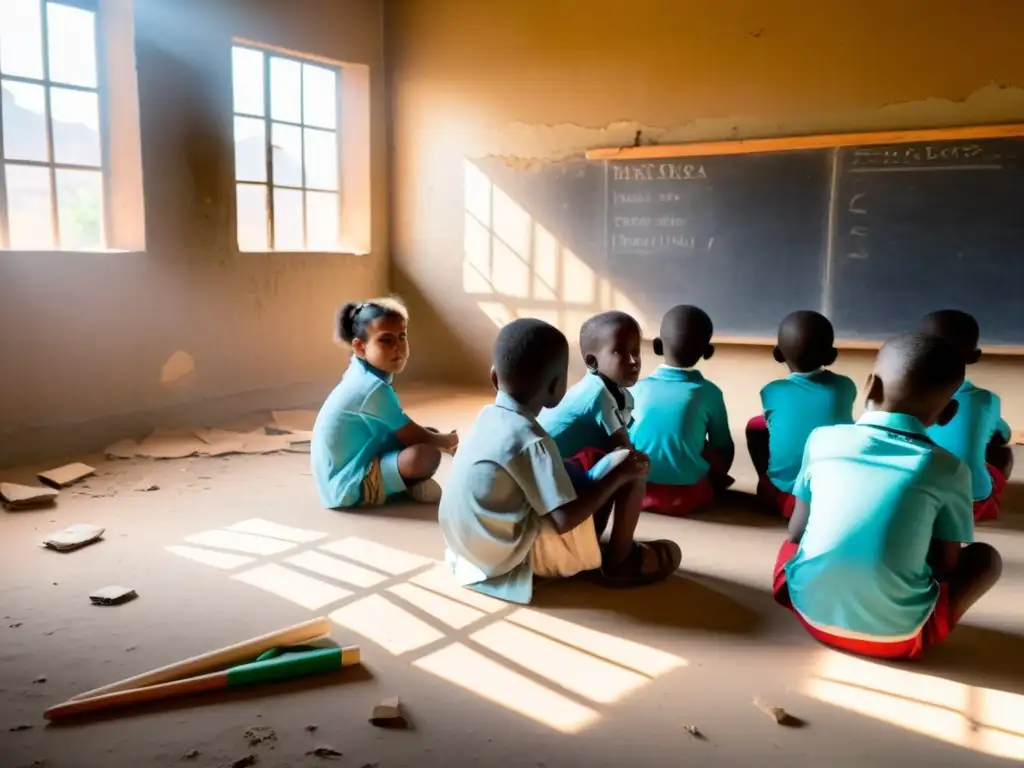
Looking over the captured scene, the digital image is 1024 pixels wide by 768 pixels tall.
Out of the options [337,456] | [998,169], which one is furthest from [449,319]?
[998,169]

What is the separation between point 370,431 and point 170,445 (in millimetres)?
1537

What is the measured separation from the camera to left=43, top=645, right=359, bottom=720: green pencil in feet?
5.85

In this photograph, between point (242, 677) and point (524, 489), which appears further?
point (524, 489)

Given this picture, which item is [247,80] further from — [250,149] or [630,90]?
[630,90]

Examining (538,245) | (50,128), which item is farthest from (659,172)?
(50,128)

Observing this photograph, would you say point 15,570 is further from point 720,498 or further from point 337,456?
point 720,498

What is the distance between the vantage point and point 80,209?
430cm

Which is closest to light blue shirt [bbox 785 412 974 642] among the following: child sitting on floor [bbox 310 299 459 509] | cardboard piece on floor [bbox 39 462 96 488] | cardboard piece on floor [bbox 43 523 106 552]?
child sitting on floor [bbox 310 299 459 509]

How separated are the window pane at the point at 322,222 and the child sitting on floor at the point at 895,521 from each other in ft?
14.3

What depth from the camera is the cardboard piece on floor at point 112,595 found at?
2.37 meters

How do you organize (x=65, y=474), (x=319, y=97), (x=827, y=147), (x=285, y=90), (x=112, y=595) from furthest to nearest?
(x=319, y=97), (x=285, y=90), (x=827, y=147), (x=65, y=474), (x=112, y=595)

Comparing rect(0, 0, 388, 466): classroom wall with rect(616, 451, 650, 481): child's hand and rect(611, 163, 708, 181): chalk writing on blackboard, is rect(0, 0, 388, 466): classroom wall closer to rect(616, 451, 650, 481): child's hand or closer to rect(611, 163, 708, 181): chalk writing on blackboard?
rect(611, 163, 708, 181): chalk writing on blackboard

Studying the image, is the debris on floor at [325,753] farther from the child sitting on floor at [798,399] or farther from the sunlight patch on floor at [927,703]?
the child sitting on floor at [798,399]

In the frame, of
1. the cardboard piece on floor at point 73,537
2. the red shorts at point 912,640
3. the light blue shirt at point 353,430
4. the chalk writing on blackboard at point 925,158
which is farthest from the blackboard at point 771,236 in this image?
the cardboard piece on floor at point 73,537
